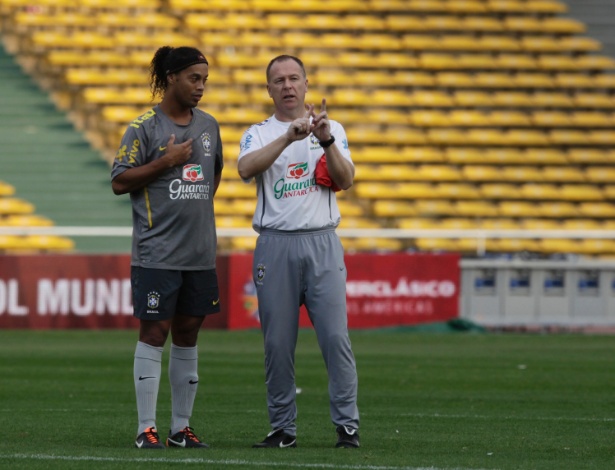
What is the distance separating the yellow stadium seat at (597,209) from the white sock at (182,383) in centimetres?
1794

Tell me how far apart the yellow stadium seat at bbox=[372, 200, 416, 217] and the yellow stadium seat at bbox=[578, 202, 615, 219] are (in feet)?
10.2

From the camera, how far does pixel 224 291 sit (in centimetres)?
1819

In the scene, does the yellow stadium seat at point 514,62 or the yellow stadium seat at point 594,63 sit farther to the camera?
the yellow stadium seat at point 594,63

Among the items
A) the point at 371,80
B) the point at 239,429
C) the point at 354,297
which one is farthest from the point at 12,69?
the point at 239,429

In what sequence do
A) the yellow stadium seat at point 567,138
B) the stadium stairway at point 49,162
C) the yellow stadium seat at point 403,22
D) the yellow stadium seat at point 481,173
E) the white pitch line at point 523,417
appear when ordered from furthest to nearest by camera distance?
1. the yellow stadium seat at point 403,22
2. the yellow stadium seat at point 567,138
3. the yellow stadium seat at point 481,173
4. the stadium stairway at point 49,162
5. the white pitch line at point 523,417

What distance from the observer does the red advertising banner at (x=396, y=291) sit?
727 inches

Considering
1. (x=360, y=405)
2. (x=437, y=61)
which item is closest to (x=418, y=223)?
(x=437, y=61)

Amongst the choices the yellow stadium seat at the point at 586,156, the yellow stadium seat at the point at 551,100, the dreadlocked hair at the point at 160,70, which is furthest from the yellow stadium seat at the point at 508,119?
the dreadlocked hair at the point at 160,70

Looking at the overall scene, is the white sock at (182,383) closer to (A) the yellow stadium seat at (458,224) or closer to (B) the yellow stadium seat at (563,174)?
(A) the yellow stadium seat at (458,224)

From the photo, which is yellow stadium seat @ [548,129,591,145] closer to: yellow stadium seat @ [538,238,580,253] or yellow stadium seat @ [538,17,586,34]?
yellow stadium seat @ [538,17,586,34]

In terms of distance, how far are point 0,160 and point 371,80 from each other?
7.13m

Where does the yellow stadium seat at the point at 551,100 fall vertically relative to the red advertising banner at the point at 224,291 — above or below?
above

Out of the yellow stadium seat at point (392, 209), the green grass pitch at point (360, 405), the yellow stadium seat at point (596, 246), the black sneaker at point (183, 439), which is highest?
the yellow stadium seat at point (392, 209)

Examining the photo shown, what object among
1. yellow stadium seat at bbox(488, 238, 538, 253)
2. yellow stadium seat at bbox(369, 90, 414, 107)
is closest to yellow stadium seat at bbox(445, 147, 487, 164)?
yellow stadium seat at bbox(369, 90, 414, 107)
